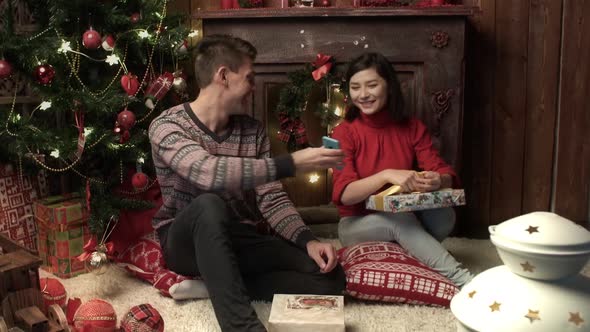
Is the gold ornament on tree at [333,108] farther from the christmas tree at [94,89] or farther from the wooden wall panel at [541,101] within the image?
the wooden wall panel at [541,101]

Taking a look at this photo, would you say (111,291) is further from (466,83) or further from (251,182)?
(466,83)

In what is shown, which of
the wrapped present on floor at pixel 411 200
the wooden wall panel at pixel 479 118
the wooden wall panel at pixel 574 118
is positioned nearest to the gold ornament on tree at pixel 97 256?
the wrapped present on floor at pixel 411 200

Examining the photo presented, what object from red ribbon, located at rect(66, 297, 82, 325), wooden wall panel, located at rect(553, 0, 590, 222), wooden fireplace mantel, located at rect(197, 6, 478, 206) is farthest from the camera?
wooden wall panel, located at rect(553, 0, 590, 222)

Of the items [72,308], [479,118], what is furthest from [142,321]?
[479,118]

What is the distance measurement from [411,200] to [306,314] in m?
0.64

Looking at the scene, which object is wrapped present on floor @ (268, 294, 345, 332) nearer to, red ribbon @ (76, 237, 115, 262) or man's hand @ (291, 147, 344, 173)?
man's hand @ (291, 147, 344, 173)

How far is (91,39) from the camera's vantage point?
2.24 meters

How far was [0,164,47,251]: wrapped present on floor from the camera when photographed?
2412 mm

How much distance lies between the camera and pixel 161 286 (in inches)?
84.4

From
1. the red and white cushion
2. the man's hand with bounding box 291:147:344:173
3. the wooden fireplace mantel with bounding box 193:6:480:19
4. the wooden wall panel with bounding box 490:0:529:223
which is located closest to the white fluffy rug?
the red and white cushion

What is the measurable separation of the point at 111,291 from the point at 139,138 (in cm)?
62

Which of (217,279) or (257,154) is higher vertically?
(257,154)

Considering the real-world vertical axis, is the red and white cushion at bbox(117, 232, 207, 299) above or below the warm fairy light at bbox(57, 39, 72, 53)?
below

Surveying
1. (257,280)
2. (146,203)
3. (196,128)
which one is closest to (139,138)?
(146,203)
